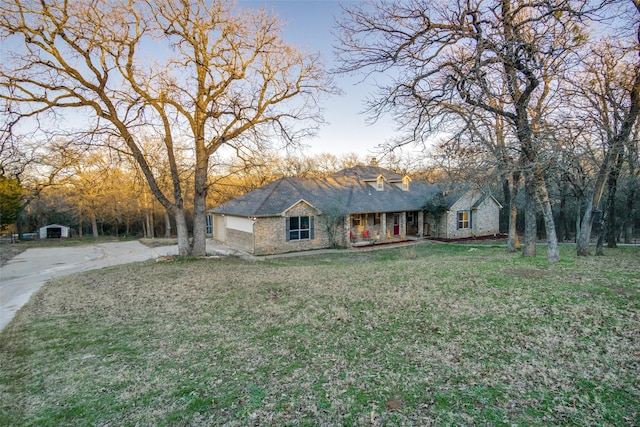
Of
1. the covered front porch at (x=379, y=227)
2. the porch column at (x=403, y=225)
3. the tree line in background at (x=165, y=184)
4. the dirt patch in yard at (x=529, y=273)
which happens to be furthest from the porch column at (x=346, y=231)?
the dirt patch in yard at (x=529, y=273)

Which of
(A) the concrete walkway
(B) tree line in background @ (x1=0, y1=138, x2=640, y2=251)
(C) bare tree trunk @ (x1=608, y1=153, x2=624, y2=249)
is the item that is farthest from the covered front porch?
(C) bare tree trunk @ (x1=608, y1=153, x2=624, y2=249)

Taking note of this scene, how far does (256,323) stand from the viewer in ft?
21.4

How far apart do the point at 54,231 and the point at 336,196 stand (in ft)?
107

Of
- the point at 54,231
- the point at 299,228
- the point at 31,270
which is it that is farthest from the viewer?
the point at 54,231

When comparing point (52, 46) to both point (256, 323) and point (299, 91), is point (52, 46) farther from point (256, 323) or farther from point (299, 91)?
point (256, 323)

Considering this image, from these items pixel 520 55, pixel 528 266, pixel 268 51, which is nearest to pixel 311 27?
pixel 268 51

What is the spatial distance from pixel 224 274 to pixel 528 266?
9237 mm

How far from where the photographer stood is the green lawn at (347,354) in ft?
12.0

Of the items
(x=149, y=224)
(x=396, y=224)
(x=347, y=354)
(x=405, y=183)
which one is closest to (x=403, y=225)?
(x=396, y=224)

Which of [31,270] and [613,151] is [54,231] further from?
[613,151]

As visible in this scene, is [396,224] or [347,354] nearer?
[347,354]

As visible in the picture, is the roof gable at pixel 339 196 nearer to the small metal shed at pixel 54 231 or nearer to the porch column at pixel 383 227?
the porch column at pixel 383 227

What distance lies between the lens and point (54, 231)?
36.6m

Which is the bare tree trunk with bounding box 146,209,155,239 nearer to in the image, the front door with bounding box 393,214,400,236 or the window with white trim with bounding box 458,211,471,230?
the front door with bounding box 393,214,400,236
